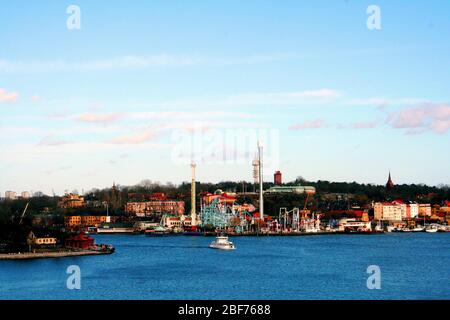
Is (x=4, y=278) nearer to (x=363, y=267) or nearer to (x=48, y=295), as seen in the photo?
(x=48, y=295)

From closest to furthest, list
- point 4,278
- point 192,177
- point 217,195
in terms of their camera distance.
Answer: point 4,278, point 192,177, point 217,195

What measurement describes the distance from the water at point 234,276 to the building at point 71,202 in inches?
740

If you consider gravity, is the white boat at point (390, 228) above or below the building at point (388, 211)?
below

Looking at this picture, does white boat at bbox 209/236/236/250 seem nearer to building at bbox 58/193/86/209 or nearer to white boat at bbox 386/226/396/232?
white boat at bbox 386/226/396/232

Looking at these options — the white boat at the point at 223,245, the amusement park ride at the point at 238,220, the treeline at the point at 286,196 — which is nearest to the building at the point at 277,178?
the treeline at the point at 286,196

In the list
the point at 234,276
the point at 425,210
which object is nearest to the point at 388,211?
the point at 425,210

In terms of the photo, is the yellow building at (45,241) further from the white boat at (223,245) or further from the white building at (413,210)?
the white building at (413,210)

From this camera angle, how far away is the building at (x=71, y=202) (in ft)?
105

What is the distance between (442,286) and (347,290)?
3.83 ft

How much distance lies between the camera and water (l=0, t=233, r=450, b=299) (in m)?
7.80

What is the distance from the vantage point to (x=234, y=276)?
9484 millimetres

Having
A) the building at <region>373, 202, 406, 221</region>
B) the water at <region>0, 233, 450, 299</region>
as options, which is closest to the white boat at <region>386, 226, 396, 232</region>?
the building at <region>373, 202, 406, 221</region>

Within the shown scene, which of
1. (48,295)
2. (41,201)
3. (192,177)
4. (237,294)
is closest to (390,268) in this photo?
(237,294)
